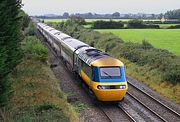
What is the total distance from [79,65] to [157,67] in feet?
31.6

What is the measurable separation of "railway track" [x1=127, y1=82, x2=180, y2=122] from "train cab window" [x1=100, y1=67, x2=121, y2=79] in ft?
8.97

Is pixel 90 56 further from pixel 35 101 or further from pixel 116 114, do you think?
pixel 35 101

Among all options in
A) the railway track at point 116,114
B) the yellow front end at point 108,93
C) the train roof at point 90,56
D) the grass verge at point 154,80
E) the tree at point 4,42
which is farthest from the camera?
the grass verge at point 154,80

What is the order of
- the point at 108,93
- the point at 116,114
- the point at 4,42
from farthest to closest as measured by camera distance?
the point at 108,93, the point at 116,114, the point at 4,42

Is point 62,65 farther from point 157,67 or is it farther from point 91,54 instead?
point 91,54

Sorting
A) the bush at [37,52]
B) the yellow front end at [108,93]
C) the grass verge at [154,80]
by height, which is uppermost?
the bush at [37,52]

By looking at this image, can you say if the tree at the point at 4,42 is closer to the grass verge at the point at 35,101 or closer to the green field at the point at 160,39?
the grass verge at the point at 35,101

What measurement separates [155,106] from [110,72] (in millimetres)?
3703

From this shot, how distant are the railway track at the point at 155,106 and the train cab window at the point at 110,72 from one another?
2733mm

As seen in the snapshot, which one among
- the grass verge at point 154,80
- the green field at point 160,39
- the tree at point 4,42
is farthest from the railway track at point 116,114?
the green field at point 160,39

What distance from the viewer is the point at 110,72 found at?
21.6 m

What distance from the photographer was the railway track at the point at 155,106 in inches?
790

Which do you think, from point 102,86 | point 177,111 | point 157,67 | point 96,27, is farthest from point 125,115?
point 96,27

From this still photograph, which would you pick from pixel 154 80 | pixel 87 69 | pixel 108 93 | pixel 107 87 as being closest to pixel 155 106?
pixel 108 93
